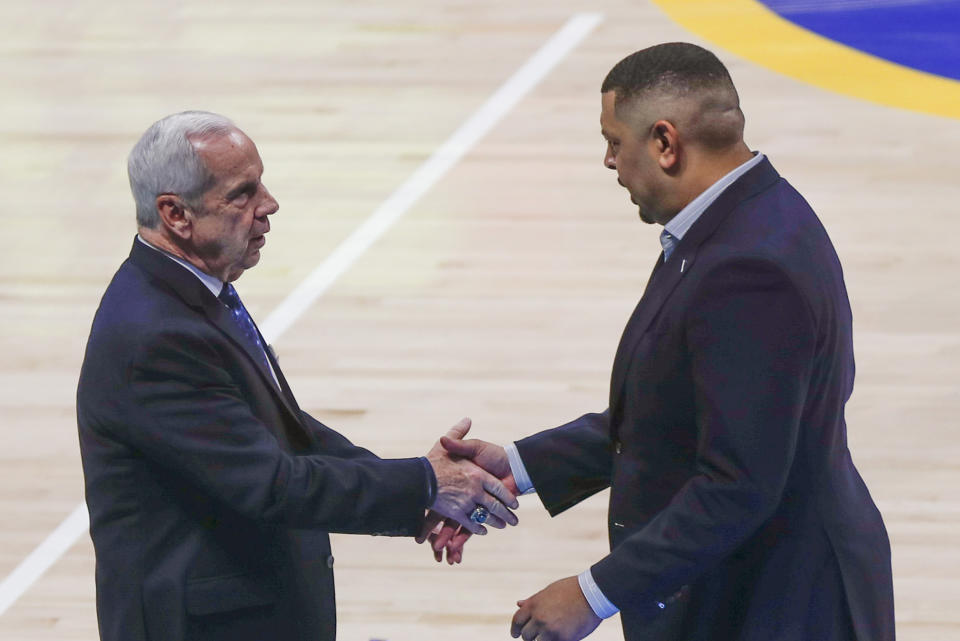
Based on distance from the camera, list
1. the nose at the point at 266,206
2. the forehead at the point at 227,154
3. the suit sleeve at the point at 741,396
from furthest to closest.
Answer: the nose at the point at 266,206 < the forehead at the point at 227,154 < the suit sleeve at the point at 741,396

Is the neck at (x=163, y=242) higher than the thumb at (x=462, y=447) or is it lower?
higher

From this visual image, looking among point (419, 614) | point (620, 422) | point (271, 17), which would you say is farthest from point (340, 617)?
point (271, 17)

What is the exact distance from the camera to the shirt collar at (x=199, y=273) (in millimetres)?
2779

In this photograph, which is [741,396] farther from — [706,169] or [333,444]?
[333,444]

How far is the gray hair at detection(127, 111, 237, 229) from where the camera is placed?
2.73m

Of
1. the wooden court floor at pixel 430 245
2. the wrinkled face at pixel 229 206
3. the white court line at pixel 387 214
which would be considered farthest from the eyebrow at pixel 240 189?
the white court line at pixel 387 214

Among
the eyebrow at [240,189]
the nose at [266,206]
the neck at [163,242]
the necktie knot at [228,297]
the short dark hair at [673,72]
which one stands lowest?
A: the necktie knot at [228,297]

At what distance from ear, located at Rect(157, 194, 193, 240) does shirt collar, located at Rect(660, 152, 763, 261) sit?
0.89m

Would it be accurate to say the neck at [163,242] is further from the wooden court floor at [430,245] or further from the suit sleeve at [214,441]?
the wooden court floor at [430,245]

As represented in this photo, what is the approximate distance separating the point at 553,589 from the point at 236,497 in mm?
598

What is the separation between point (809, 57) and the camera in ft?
22.6

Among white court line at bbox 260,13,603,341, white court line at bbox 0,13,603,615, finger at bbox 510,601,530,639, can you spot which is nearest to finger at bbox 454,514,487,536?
finger at bbox 510,601,530,639

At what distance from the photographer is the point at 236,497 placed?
2.71m

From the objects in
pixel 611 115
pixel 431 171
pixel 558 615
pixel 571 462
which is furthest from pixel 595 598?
pixel 431 171
